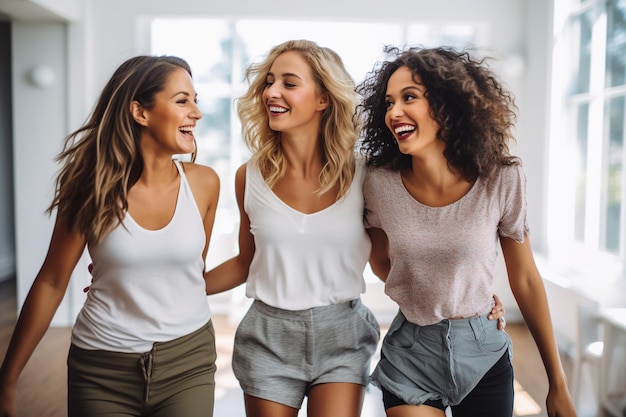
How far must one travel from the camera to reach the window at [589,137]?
4.32 m

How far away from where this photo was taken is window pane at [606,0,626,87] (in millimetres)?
4215

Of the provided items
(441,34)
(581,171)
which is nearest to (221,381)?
(581,171)

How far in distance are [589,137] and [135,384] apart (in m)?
4.12

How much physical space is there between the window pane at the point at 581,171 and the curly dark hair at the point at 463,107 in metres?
3.38

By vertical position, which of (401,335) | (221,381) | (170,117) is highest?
(170,117)

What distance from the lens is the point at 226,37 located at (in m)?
5.87

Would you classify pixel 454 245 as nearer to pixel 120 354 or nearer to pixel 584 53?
pixel 120 354

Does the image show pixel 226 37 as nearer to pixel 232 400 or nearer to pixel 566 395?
pixel 232 400

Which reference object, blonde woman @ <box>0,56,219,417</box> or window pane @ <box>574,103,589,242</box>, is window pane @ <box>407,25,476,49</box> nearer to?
window pane @ <box>574,103,589,242</box>

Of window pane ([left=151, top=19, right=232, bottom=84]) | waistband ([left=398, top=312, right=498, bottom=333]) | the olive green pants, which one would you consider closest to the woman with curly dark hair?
waistband ([left=398, top=312, right=498, bottom=333])

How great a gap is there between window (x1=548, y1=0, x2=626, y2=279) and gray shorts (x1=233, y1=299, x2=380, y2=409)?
9.13 ft

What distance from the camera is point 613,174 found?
4.40m

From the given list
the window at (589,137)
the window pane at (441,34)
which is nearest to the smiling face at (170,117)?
the window at (589,137)

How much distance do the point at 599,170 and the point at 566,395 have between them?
334 centimetres
